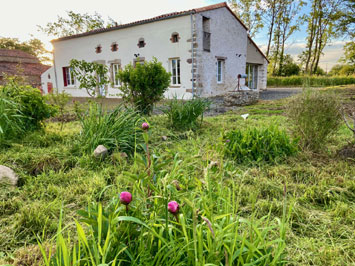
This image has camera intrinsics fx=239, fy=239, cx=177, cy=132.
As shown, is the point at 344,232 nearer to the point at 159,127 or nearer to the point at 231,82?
the point at 159,127

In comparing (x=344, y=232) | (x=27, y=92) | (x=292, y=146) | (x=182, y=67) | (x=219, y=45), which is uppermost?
(x=219, y=45)

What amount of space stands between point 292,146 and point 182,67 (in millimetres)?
9934

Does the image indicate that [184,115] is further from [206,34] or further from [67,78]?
[67,78]

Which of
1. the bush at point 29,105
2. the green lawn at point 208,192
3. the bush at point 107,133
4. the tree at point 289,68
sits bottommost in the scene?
the green lawn at point 208,192

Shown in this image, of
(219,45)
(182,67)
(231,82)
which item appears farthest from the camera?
(231,82)

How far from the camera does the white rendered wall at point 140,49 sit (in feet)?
38.5

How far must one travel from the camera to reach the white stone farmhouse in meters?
11.6

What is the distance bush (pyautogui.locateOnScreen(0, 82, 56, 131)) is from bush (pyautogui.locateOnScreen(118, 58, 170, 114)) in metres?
1.75

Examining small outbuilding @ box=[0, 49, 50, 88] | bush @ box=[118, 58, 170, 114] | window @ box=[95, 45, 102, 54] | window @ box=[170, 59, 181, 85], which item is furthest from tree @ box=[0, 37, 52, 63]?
bush @ box=[118, 58, 170, 114]

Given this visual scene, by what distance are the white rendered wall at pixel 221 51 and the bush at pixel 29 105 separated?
8.28 meters

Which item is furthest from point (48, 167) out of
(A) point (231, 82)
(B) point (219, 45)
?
(A) point (231, 82)

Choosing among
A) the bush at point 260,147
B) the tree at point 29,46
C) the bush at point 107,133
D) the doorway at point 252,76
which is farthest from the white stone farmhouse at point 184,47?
the tree at point 29,46

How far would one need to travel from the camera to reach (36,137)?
3.21 meters

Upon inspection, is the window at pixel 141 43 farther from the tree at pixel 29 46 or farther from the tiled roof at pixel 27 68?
the tree at pixel 29 46
